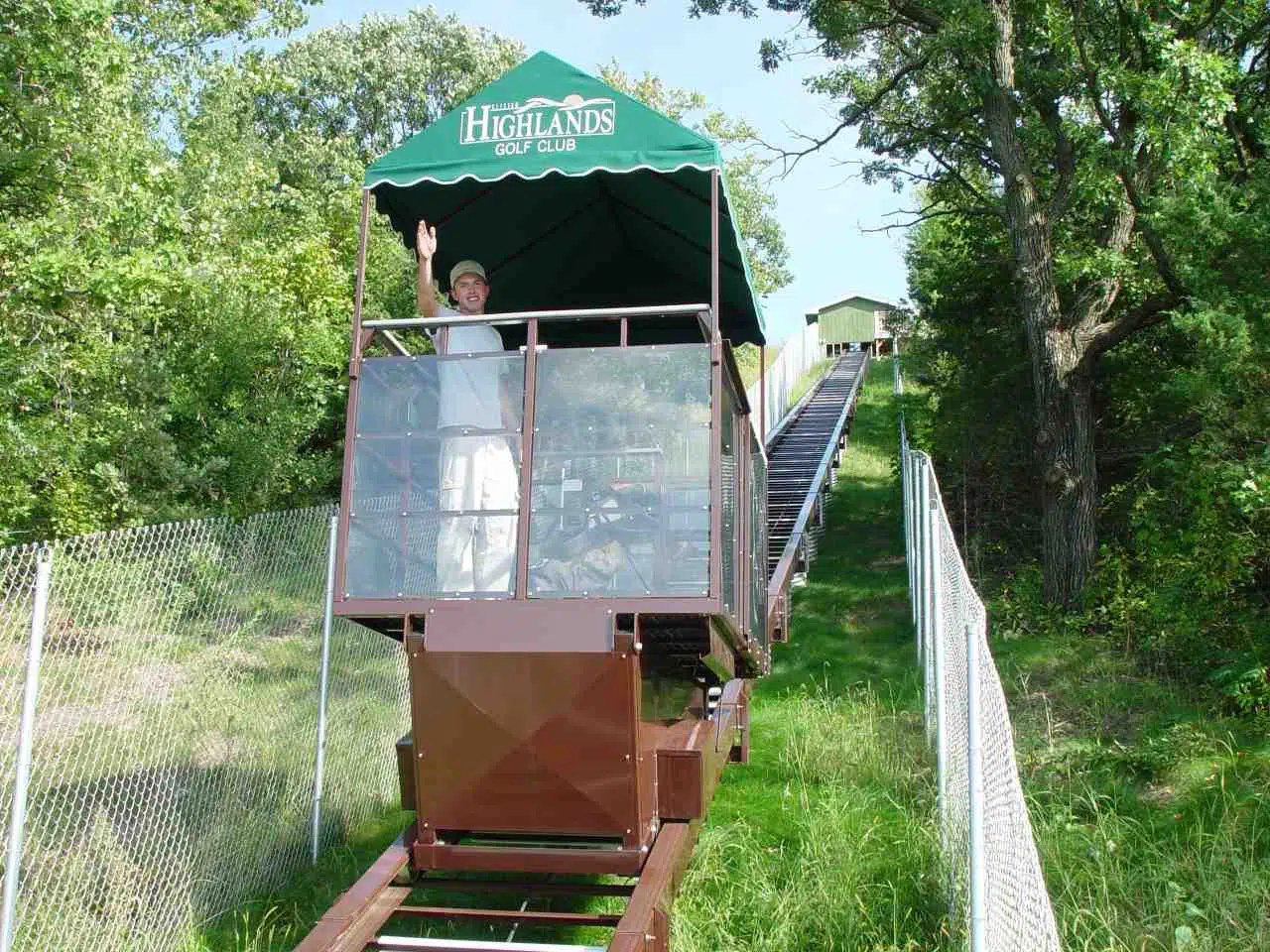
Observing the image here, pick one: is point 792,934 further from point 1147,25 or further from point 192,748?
point 1147,25

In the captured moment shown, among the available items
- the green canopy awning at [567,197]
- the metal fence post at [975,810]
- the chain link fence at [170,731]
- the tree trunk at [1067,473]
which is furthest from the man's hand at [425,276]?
the tree trunk at [1067,473]

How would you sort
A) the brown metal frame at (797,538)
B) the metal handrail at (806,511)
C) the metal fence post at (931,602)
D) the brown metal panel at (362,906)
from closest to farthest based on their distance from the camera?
the brown metal panel at (362,906)
the metal fence post at (931,602)
the brown metal frame at (797,538)
the metal handrail at (806,511)

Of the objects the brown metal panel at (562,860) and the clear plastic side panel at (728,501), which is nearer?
the brown metal panel at (562,860)

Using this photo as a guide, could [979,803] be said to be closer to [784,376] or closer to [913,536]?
[913,536]

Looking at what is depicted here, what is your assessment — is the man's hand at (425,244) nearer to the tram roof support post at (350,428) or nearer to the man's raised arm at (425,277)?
the man's raised arm at (425,277)

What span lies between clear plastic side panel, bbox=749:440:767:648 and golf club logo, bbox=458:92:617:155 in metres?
2.52

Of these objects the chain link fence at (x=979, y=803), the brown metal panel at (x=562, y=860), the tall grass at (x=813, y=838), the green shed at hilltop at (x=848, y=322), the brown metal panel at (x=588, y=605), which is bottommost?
the tall grass at (x=813, y=838)

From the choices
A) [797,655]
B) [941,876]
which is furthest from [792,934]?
[797,655]

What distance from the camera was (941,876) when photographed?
5879 millimetres

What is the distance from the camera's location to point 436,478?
18.3 feet

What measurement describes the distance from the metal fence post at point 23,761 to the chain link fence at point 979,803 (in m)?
3.71

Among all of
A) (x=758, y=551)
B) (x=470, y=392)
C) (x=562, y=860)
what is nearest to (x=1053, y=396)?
(x=758, y=551)

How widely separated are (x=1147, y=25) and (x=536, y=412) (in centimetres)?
1016

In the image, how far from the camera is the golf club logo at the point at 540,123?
586cm
